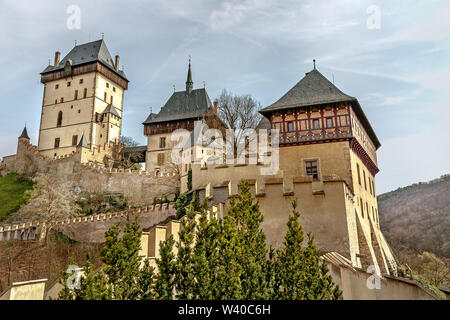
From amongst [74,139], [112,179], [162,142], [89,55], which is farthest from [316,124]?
[89,55]

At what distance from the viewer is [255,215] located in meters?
10.0

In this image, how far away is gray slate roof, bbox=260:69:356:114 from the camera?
2156cm

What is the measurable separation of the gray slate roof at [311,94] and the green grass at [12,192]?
27.6m

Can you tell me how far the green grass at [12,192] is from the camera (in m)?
37.1

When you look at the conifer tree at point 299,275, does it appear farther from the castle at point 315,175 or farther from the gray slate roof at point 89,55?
the gray slate roof at point 89,55

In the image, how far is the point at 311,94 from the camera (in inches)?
885

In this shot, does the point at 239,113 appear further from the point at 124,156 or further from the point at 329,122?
the point at 124,156

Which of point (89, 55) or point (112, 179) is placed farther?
point (89, 55)

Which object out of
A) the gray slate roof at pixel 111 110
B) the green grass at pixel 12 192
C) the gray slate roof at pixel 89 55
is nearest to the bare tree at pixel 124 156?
the gray slate roof at pixel 111 110

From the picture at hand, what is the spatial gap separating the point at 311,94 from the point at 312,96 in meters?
0.27

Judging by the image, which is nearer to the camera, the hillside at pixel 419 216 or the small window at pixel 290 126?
the small window at pixel 290 126

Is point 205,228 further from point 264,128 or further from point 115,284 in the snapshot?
point 264,128

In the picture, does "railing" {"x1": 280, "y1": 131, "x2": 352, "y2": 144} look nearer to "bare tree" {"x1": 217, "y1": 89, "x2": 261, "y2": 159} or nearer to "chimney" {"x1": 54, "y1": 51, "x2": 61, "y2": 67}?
"bare tree" {"x1": 217, "y1": 89, "x2": 261, "y2": 159}
